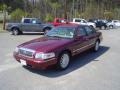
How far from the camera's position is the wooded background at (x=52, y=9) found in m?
42.6

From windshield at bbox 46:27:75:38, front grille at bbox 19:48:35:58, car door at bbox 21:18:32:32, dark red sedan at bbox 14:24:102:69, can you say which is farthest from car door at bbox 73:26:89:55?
car door at bbox 21:18:32:32

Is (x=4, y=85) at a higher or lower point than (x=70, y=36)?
lower

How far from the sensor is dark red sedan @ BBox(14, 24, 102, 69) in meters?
6.77

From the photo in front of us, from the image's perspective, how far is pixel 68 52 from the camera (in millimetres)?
7742

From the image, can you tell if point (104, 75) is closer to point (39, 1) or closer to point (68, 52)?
point (68, 52)

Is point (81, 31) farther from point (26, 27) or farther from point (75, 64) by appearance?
point (26, 27)

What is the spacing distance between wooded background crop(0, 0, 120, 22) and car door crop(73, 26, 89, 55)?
95.3ft

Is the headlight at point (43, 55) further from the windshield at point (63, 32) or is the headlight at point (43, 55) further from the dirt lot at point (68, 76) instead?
the windshield at point (63, 32)

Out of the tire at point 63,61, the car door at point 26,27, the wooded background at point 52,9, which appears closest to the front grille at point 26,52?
the tire at point 63,61

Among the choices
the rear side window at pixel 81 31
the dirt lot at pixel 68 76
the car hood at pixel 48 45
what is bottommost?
the dirt lot at pixel 68 76

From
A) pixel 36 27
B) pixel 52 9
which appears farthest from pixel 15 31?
pixel 52 9

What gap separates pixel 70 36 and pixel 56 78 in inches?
82.9

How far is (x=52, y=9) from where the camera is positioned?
173 ft

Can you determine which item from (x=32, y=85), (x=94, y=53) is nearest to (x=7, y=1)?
(x=94, y=53)
